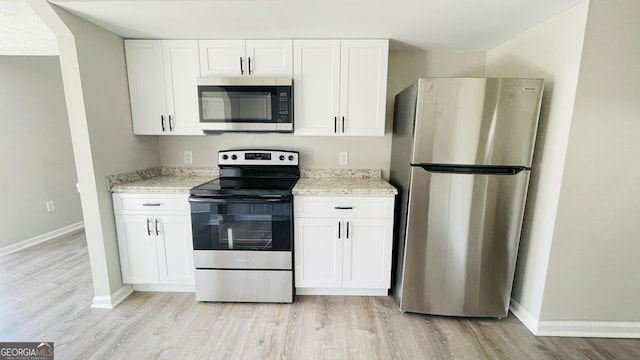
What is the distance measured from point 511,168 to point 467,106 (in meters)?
0.53

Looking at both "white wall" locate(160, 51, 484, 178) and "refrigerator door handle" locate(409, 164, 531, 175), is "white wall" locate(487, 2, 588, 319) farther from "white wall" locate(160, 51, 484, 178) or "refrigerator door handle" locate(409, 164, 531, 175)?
"white wall" locate(160, 51, 484, 178)

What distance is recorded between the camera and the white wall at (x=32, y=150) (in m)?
2.86

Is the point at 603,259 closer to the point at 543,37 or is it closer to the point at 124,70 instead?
the point at 543,37

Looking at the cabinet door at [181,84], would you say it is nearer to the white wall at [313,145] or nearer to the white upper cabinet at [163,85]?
the white upper cabinet at [163,85]

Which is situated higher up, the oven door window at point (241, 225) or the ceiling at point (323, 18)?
the ceiling at point (323, 18)

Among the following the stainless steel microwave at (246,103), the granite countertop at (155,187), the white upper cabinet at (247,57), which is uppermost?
the white upper cabinet at (247,57)

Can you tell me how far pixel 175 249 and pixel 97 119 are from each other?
116 cm

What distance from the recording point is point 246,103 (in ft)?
6.73

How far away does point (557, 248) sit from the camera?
1.61 meters

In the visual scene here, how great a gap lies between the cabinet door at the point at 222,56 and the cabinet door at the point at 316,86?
0.47 metres

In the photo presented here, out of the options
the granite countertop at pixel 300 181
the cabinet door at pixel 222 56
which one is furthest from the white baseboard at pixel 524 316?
the cabinet door at pixel 222 56

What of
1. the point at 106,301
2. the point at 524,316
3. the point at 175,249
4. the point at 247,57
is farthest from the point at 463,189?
the point at 106,301

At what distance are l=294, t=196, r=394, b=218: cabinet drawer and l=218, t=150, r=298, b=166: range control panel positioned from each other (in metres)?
0.61

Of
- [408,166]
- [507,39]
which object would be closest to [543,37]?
[507,39]
